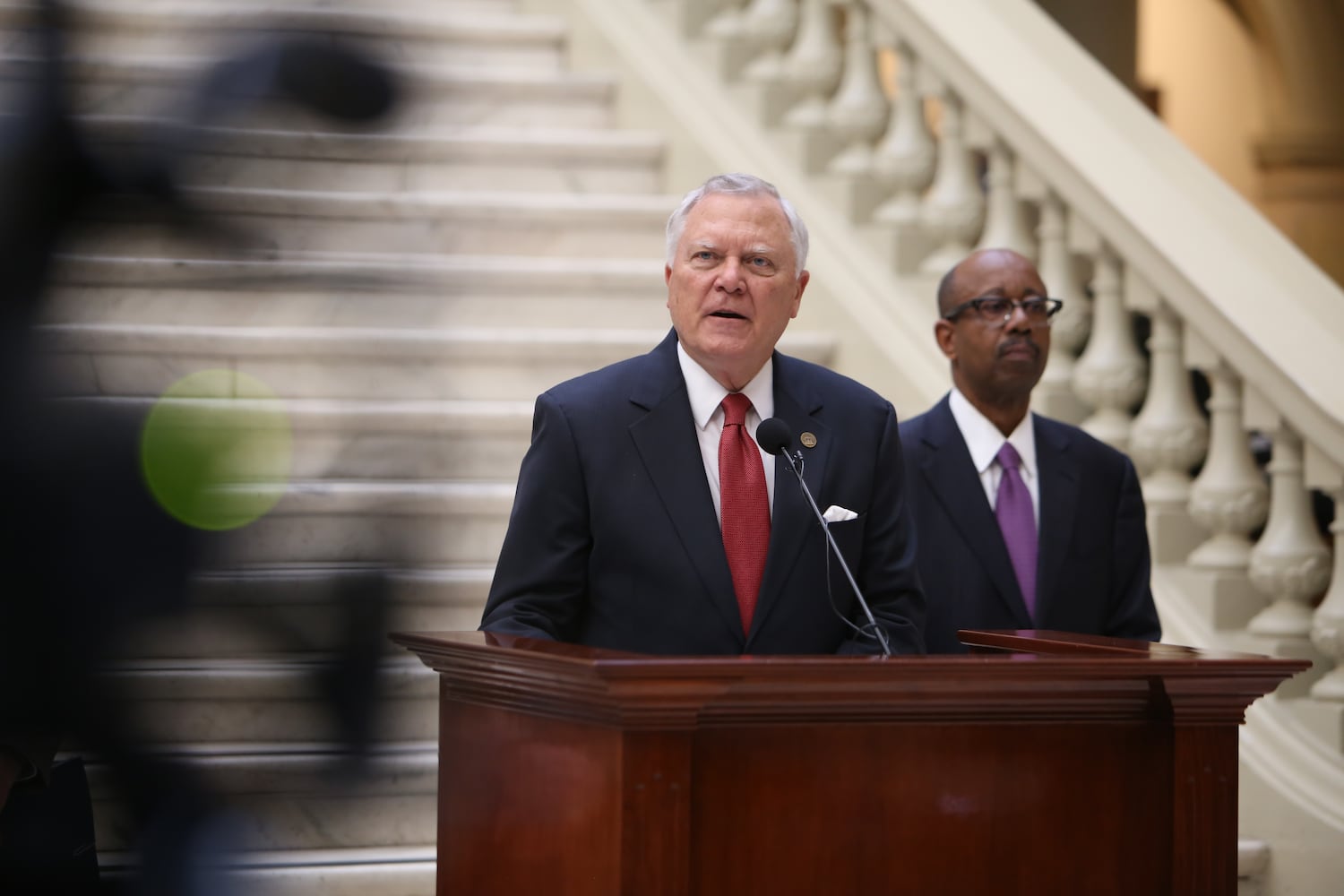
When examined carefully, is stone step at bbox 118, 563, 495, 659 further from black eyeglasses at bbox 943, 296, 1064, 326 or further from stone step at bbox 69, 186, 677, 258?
black eyeglasses at bbox 943, 296, 1064, 326

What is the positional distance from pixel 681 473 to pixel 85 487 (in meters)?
A: 2.03

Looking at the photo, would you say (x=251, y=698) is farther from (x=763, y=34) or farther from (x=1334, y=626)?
(x=763, y=34)

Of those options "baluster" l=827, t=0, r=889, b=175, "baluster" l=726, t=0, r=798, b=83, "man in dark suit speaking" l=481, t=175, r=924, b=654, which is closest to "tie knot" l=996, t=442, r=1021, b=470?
"man in dark suit speaking" l=481, t=175, r=924, b=654

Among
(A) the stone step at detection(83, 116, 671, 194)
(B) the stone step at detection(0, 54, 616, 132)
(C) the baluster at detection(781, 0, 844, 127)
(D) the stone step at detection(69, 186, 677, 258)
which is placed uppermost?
(C) the baluster at detection(781, 0, 844, 127)

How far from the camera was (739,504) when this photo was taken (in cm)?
243

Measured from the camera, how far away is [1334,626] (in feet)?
12.2

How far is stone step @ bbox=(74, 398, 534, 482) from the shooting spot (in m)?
0.41

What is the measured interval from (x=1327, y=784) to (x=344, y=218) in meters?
3.78

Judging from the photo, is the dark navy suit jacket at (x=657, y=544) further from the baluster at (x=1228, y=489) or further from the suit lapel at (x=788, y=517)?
the baluster at (x=1228, y=489)

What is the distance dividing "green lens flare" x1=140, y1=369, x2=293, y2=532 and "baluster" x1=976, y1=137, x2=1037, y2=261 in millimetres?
4381

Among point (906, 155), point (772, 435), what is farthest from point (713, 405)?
point (906, 155)

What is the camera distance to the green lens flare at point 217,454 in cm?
41

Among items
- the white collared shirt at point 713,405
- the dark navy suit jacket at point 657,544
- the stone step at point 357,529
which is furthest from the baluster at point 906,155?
the stone step at point 357,529

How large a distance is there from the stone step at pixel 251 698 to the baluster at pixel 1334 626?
3631 millimetres
